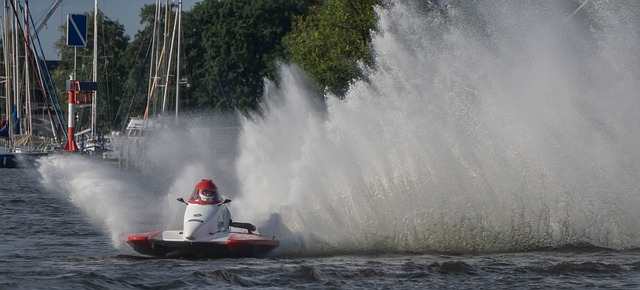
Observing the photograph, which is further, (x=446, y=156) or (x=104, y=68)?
(x=104, y=68)

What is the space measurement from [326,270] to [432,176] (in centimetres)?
477

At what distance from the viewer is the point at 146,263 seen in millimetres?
21438

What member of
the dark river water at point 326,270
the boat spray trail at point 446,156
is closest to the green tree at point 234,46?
A: the boat spray trail at point 446,156

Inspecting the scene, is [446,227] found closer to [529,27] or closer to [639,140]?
[639,140]

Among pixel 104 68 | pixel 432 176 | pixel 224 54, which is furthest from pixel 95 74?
Result: pixel 432 176

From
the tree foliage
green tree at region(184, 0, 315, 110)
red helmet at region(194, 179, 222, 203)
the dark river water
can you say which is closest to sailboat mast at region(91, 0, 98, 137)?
the tree foliage

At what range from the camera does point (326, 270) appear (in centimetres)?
2050

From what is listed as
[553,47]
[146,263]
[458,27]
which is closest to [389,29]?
[458,27]

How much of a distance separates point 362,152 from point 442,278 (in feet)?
19.5

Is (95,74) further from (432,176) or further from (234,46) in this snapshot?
(432,176)

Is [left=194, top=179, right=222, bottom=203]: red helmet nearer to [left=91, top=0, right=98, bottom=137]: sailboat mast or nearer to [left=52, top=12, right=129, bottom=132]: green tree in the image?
[left=91, top=0, right=98, bottom=137]: sailboat mast

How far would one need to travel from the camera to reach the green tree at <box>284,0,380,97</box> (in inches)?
1703

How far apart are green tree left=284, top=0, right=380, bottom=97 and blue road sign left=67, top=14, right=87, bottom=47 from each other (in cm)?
2329

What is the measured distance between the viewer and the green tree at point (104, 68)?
4011 inches
